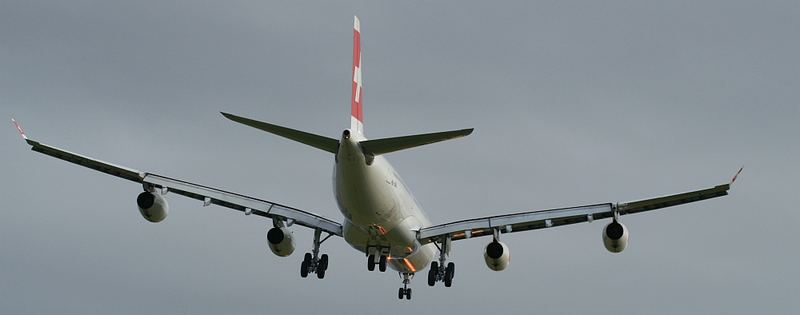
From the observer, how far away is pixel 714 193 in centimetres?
3956

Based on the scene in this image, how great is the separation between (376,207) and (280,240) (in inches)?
245

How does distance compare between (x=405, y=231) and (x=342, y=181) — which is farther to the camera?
(x=405, y=231)

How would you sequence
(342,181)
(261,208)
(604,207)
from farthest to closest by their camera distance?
(261,208) < (604,207) < (342,181)

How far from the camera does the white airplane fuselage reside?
127 ft

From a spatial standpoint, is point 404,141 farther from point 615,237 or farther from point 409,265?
point 409,265

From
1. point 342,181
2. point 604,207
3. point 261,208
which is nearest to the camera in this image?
point 342,181

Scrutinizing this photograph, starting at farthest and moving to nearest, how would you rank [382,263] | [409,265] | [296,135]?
[409,265] → [382,263] → [296,135]

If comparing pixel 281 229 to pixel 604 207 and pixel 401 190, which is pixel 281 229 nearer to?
pixel 401 190

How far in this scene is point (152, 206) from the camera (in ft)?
135

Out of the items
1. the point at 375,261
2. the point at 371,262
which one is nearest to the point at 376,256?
the point at 375,261

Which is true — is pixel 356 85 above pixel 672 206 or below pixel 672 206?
above

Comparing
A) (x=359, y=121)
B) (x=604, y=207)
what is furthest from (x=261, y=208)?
(x=604, y=207)

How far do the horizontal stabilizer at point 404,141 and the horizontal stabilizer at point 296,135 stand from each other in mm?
1060

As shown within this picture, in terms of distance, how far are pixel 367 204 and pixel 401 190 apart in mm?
3377
